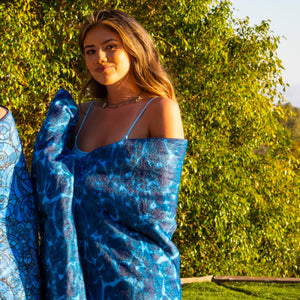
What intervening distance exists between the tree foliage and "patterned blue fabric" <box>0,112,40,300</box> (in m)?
4.37

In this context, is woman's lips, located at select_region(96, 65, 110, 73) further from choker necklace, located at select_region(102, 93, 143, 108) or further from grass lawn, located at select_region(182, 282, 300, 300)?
grass lawn, located at select_region(182, 282, 300, 300)

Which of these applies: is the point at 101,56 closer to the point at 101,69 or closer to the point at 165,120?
the point at 101,69

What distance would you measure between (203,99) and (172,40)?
95 cm

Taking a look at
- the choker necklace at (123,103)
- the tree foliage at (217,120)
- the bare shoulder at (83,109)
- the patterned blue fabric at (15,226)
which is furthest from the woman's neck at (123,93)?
the tree foliage at (217,120)

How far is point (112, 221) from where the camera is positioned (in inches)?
61.9

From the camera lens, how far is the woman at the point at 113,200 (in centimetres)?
155

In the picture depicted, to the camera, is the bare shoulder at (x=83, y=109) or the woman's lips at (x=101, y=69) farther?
the bare shoulder at (x=83, y=109)

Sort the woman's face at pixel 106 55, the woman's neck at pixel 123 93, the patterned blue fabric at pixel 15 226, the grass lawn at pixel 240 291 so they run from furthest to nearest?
the grass lawn at pixel 240 291 < the woman's neck at pixel 123 93 < the woman's face at pixel 106 55 < the patterned blue fabric at pixel 15 226

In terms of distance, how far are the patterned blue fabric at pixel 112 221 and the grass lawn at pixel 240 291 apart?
17.2ft

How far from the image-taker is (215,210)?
717 cm

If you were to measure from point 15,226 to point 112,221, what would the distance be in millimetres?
297

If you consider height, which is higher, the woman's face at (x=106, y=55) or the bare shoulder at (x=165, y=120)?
the woman's face at (x=106, y=55)

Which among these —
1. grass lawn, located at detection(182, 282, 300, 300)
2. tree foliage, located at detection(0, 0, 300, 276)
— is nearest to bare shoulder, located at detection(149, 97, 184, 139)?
tree foliage, located at detection(0, 0, 300, 276)

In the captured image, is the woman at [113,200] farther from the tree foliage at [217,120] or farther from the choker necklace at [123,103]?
the tree foliage at [217,120]
